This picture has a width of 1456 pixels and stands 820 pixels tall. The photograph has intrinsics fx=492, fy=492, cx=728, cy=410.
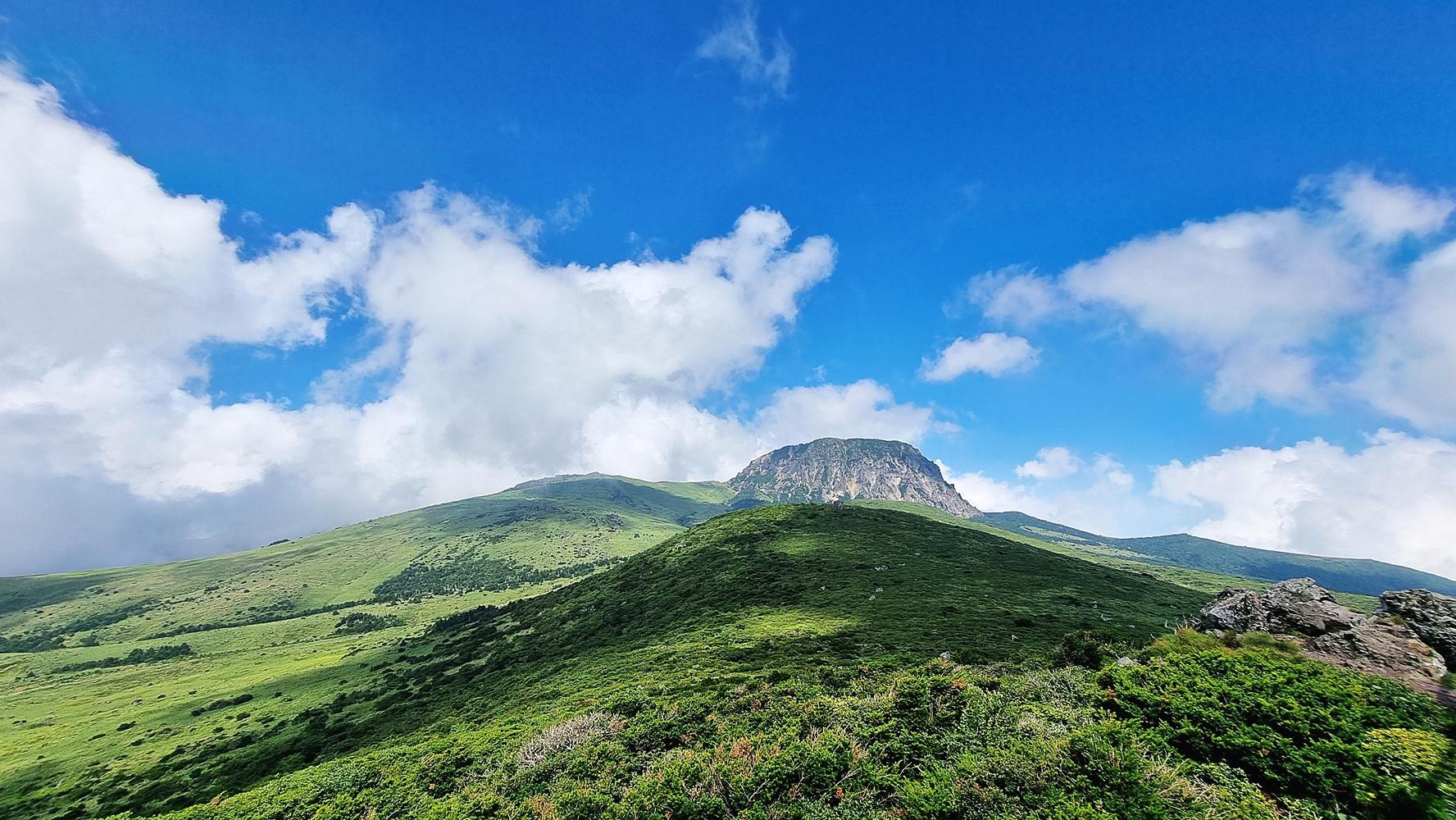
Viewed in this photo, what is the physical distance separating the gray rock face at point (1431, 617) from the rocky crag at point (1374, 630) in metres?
0.03

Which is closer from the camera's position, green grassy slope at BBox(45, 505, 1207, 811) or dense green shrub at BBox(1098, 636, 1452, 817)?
dense green shrub at BBox(1098, 636, 1452, 817)

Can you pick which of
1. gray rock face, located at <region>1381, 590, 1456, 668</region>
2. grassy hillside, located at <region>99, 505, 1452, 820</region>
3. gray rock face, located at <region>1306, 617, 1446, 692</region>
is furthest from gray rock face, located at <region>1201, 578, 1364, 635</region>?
grassy hillside, located at <region>99, 505, 1452, 820</region>

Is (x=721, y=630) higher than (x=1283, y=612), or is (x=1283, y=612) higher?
(x=1283, y=612)

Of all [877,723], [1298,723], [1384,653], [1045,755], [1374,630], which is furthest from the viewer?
[1374,630]

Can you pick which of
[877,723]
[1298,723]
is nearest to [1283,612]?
[1298,723]

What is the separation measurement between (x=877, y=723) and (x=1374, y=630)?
86.9 ft

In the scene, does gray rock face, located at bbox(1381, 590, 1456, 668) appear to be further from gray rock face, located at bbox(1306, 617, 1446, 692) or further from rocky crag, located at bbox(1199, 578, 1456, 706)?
gray rock face, located at bbox(1306, 617, 1446, 692)

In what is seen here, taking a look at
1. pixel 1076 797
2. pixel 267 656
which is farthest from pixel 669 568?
pixel 267 656

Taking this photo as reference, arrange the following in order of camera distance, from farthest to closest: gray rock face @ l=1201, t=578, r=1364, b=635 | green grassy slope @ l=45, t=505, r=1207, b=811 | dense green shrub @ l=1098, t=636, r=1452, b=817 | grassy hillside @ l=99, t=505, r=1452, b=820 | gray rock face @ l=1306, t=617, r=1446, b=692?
green grassy slope @ l=45, t=505, r=1207, b=811 < gray rock face @ l=1201, t=578, r=1364, b=635 < gray rock face @ l=1306, t=617, r=1446, b=692 < grassy hillside @ l=99, t=505, r=1452, b=820 < dense green shrub @ l=1098, t=636, r=1452, b=817

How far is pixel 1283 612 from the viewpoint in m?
31.6

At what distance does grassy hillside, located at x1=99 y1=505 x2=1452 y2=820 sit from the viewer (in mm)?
15617

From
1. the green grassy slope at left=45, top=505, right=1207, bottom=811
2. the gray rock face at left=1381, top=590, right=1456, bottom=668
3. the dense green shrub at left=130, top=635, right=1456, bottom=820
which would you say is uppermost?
the gray rock face at left=1381, top=590, right=1456, bottom=668

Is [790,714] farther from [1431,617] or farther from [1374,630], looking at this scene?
[1431,617]

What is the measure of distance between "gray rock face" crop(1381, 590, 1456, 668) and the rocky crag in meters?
0.03
